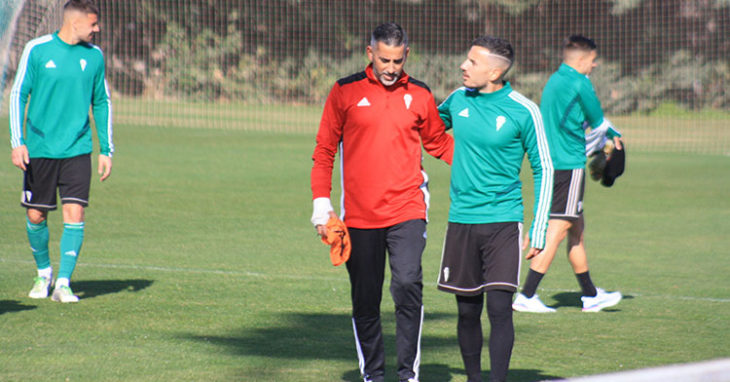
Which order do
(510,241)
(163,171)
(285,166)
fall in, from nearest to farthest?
(510,241), (163,171), (285,166)

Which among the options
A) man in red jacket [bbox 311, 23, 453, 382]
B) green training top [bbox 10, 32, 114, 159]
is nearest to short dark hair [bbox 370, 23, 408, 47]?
man in red jacket [bbox 311, 23, 453, 382]

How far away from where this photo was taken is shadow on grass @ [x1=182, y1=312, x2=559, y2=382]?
621 cm

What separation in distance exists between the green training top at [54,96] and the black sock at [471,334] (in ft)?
12.2

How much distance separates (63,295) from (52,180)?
866 mm

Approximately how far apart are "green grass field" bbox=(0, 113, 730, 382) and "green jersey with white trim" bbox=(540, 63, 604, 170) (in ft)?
3.95

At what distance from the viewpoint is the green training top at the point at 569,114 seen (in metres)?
8.14

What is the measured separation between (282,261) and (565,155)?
3.36 metres

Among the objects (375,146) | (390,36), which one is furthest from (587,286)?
(390,36)

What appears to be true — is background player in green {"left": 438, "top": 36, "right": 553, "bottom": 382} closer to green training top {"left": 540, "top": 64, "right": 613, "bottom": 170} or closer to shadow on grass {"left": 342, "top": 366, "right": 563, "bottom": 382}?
shadow on grass {"left": 342, "top": 366, "right": 563, "bottom": 382}

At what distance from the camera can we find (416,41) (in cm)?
4241

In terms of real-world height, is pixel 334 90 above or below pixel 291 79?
above

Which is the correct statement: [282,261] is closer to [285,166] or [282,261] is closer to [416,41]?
[285,166]

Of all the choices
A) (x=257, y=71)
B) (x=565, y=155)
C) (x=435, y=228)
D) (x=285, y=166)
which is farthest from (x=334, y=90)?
(x=257, y=71)

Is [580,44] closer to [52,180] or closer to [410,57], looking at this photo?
[52,180]
